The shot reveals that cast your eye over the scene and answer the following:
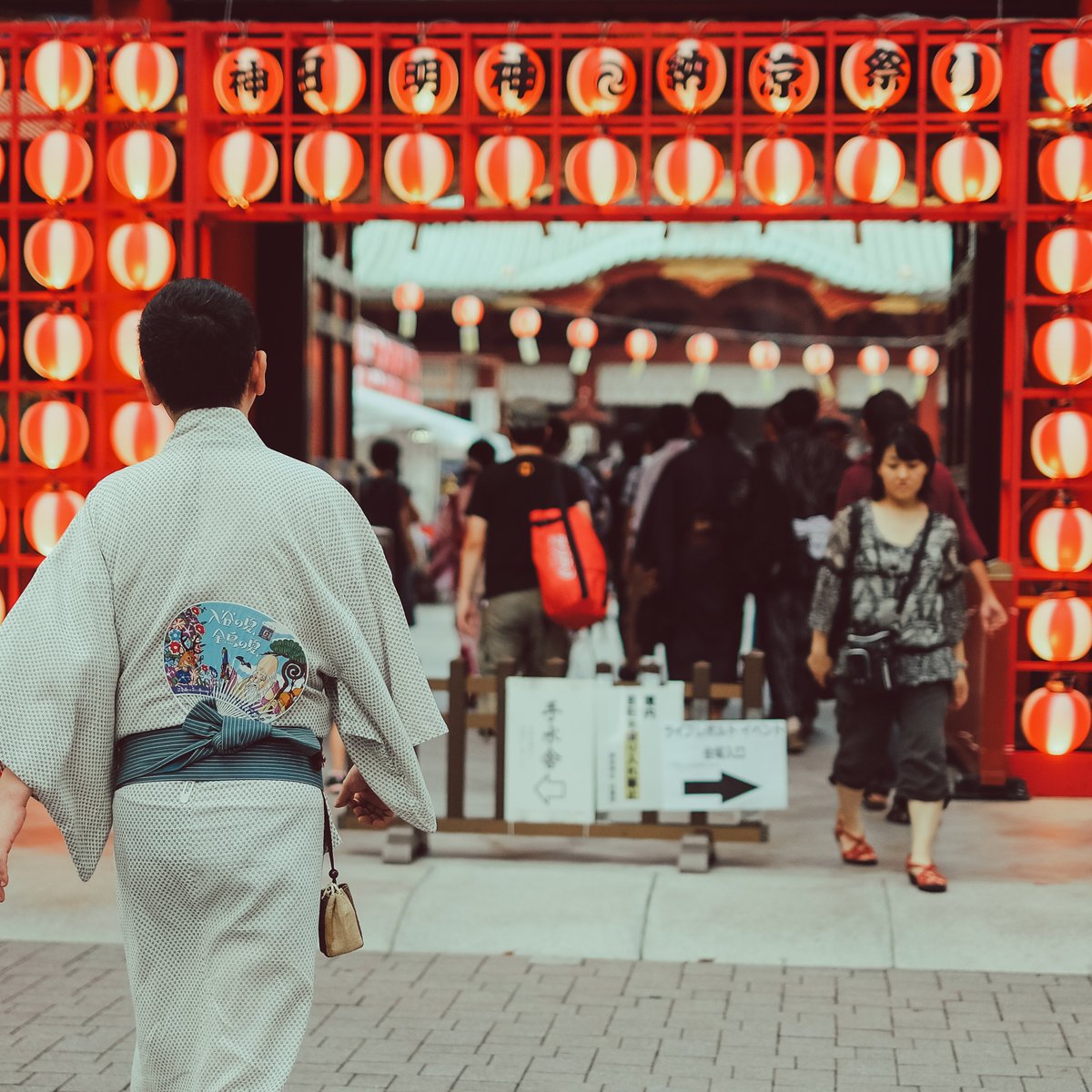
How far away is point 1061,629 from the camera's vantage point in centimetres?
743

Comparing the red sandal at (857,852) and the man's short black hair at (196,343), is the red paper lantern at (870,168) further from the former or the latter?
the man's short black hair at (196,343)

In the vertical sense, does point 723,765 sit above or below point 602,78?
below

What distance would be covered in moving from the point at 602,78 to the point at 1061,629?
3.31m

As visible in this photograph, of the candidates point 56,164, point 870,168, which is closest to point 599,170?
point 870,168

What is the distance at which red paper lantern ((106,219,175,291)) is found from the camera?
7562 millimetres

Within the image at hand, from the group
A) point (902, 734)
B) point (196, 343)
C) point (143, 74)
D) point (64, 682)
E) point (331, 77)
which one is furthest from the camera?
point (331, 77)

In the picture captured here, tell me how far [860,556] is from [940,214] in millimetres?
2107

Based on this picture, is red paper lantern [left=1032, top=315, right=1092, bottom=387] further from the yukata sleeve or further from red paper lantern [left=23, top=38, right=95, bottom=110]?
the yukata sleeve

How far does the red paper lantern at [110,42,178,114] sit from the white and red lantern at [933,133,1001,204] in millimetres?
3561

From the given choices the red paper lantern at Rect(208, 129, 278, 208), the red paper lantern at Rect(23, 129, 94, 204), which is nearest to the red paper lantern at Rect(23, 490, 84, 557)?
the red paper lantern at Rect(23, 129, 94, 204)

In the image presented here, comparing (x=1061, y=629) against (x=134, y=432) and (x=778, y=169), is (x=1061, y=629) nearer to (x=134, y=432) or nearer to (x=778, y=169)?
(x=778, y=169)

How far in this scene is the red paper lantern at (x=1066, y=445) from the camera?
7.40m

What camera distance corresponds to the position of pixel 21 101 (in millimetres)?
8438

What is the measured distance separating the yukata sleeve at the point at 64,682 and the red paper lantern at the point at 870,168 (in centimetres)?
554
